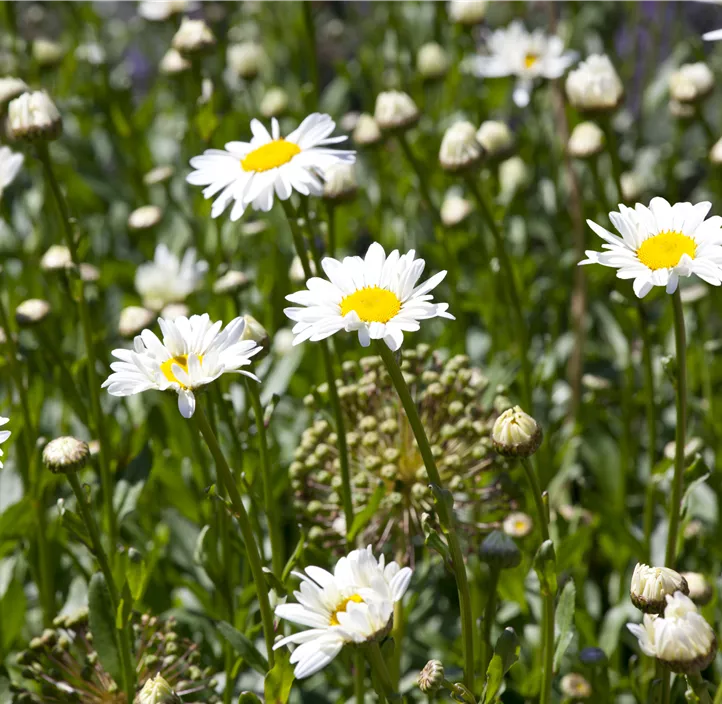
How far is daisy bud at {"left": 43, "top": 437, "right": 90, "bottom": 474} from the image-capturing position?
1.51 m

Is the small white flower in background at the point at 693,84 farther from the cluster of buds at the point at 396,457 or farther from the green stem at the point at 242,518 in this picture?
the green stem at the point at 242,518

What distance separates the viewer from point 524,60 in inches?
113

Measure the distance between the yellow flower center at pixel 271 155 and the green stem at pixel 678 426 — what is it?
647 millimetres

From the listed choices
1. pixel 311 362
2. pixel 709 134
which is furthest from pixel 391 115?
pixel 709 134

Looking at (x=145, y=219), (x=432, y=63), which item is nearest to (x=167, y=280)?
(x=145, y=219)

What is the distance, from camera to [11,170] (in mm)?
2098

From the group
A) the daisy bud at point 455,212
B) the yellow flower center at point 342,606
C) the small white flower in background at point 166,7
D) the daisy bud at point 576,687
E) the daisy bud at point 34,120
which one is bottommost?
the daisy bud at point 576,687

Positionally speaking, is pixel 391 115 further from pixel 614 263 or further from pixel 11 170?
pixel 614 263

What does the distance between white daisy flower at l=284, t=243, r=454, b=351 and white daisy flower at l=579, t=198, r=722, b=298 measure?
22 cm

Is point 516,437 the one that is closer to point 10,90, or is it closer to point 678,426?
point 678,426

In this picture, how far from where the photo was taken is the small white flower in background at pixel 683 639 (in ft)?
3.89

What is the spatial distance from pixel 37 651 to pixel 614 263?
3.83 feet

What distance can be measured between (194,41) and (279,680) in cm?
154

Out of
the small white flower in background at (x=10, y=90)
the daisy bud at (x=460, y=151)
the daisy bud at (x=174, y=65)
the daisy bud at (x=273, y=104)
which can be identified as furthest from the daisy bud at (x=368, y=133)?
the small white flower in background at (x=10, y=90)
